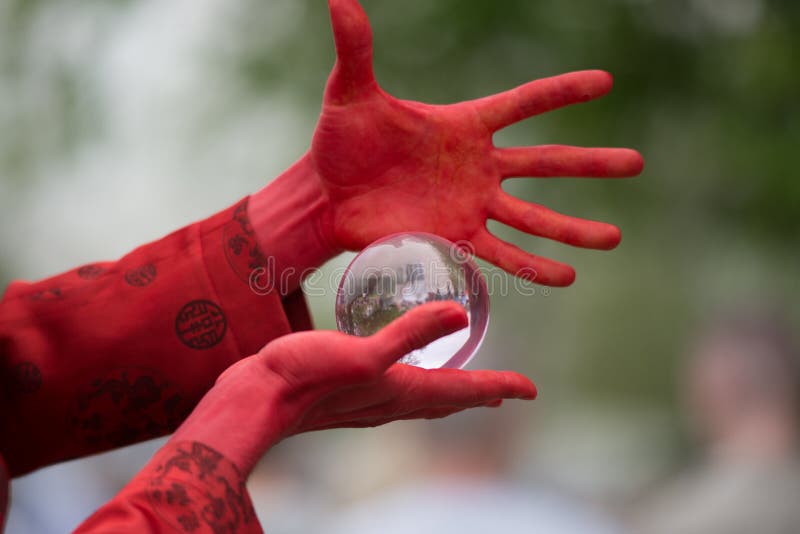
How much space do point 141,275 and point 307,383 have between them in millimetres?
334

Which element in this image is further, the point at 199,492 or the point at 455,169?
the point at 455,169

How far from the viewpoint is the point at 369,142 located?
74cm

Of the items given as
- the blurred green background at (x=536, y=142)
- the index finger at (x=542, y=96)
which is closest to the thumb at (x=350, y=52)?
the index finger at (x=542, y=96)

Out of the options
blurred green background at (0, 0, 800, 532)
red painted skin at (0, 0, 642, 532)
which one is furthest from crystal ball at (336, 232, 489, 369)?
blurred green background at (0, 0, 800, 532)

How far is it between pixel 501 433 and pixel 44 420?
150cm

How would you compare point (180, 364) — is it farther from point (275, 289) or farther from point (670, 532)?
point (670, 532)

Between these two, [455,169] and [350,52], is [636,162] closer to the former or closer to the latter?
[455,169]

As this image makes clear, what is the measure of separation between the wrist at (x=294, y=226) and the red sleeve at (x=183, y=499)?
0.30 meters

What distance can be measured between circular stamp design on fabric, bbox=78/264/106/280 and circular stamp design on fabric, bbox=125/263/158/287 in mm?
28

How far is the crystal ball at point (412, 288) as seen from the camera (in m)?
0.58

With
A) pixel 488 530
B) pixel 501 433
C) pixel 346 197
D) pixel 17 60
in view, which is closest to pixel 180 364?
pixel 346 197

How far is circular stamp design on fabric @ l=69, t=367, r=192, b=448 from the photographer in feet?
2.31

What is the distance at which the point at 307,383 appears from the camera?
1.53 ft

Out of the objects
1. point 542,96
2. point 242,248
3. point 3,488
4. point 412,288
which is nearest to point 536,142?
point 542,96
